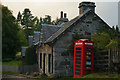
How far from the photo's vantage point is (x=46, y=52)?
57.0ft

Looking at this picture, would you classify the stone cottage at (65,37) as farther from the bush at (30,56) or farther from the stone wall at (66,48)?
the bush at (30,56)

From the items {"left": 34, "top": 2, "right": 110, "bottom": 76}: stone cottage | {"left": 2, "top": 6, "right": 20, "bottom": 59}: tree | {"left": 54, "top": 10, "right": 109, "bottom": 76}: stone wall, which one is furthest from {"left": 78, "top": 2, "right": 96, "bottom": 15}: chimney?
{"left": 2, "top": 6, "right": 20, "bottom": 59}: tree

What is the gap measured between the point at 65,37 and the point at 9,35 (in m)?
12.0

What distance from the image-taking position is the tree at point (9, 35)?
123 inches

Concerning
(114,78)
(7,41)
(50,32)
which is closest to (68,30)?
(50,32)

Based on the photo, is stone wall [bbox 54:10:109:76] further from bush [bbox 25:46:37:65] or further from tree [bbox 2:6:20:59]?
tree [bbox 2:6:20:59]

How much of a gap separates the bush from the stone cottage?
327 centimetres

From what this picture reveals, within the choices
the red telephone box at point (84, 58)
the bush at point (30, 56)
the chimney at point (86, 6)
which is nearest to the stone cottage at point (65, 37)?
the chimney at point (86, 6)

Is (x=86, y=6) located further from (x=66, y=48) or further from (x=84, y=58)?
(x=84, y=58)

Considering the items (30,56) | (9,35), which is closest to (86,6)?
(30,56)

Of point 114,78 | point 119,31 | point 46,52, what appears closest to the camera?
point 114,78

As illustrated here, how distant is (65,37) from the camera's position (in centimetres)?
1513

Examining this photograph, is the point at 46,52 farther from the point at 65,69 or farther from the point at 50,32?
the point at 65,69

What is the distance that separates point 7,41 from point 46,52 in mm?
14295
